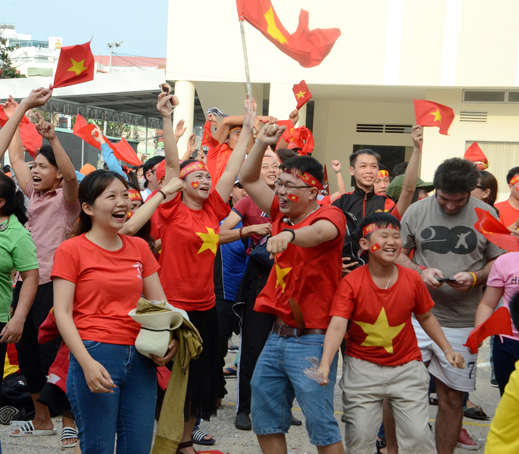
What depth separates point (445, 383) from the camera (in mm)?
4152

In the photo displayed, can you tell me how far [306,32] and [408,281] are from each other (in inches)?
180

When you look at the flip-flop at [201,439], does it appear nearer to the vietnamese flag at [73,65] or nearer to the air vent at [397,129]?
the vietnamese flag at [73,65]

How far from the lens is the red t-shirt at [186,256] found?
14.0ft

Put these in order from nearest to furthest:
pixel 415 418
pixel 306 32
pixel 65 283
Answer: pixel 65 283
pixel 415 418
pixel 306 32

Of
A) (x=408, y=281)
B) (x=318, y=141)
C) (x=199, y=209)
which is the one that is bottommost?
(x=408, y=281)

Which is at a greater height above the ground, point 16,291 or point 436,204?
point 436,204

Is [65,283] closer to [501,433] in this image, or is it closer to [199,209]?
[199,209]

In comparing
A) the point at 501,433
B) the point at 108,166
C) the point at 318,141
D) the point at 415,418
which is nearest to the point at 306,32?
the point at 108,166

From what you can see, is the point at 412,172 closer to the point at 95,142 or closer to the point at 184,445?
the point at 184,445

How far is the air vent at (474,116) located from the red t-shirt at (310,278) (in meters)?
15.8

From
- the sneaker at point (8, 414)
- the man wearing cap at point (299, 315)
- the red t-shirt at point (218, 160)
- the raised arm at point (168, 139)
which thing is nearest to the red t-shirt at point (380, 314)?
the man wearing cap at point (299, 315)

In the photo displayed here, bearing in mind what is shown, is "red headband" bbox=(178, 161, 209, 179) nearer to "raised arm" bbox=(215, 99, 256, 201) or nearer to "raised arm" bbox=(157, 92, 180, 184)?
"raised arm" bbox=(157, 92, 180, 184)

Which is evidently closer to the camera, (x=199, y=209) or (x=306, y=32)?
(x=199, y=209)

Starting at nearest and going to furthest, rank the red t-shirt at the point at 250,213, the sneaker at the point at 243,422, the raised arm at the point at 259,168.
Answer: the raised arm at the point at 259,168 < the sneaker at the point at 243,422 < the red t-shirt at the point at 250,213
